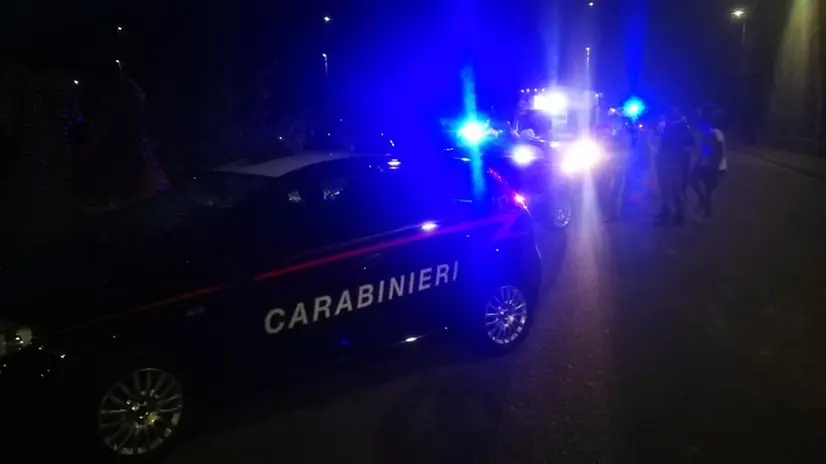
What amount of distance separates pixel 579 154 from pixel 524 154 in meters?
2.47

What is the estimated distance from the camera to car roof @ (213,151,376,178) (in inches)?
223

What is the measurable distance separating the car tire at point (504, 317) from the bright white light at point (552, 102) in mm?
14186

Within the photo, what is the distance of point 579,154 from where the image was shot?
1510cm

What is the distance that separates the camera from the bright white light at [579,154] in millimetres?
14430

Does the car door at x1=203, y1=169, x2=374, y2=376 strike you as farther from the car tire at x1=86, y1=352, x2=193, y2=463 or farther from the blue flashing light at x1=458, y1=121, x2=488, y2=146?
the blue flashing light at x1=458, y1=121, x2=488, y2=146

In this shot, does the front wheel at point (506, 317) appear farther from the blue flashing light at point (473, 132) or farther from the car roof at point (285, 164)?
the blue flashing light at point (473, 132)

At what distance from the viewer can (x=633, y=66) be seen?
74250mm

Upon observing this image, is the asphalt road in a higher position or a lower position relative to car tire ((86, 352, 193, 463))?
lower

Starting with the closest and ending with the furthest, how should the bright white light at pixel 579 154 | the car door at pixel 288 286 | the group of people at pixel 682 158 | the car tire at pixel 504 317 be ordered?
1. the car door at pixel 288 286
2. the car tire at pixel 504 317
3. the group of people at pixel 682 158
4. the bright white light at pixel 579 154

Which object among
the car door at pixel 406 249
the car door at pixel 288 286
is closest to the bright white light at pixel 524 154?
the car door at pixel 406 249

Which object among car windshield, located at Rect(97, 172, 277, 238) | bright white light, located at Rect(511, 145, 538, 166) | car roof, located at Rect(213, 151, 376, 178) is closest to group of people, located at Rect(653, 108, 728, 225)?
bright white light, located at Rect(511, 145, 538, 166)

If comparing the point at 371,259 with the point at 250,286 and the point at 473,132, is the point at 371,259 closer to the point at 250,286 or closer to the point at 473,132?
the point at 250,286

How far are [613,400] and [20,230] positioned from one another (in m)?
9.64

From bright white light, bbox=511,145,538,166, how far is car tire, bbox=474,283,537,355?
634cm
